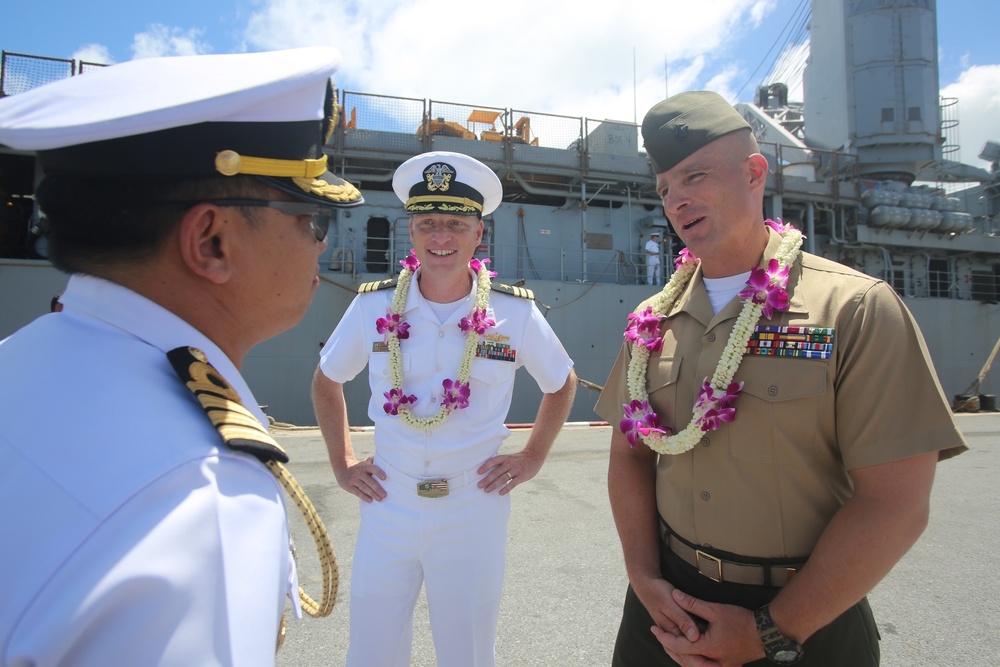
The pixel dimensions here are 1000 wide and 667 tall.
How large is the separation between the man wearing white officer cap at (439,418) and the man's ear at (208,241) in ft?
4.89

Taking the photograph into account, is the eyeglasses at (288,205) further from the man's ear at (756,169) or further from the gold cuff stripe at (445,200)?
the gold cuff stripe at (445,200)

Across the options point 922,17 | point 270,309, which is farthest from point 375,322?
point 922,17

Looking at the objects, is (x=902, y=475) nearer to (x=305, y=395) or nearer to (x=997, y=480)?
(x=997, y=480)

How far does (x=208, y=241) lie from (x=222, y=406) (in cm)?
26

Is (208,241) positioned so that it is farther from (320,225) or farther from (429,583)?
(429,583)

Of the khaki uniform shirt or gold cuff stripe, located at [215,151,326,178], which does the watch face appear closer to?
the khaki uniform shirt

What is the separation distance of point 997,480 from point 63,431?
7445 millimetres

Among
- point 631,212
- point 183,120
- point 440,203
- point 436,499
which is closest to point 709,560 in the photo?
point 436,499

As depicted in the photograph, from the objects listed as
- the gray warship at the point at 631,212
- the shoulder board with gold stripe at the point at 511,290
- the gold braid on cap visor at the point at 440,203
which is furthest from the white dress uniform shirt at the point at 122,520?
the gray warship at the point at 631,212

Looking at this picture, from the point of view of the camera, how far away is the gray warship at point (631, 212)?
38.2ft

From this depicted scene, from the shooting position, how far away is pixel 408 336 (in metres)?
2.49

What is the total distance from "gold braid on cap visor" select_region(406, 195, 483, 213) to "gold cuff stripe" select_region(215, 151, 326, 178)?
5.04 feet

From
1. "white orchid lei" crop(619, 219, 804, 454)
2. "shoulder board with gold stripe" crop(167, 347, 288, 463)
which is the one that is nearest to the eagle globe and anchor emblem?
"white orchid lei" crop(619, 219, 804, 454)

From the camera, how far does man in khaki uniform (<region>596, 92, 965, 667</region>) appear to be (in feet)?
4.43
